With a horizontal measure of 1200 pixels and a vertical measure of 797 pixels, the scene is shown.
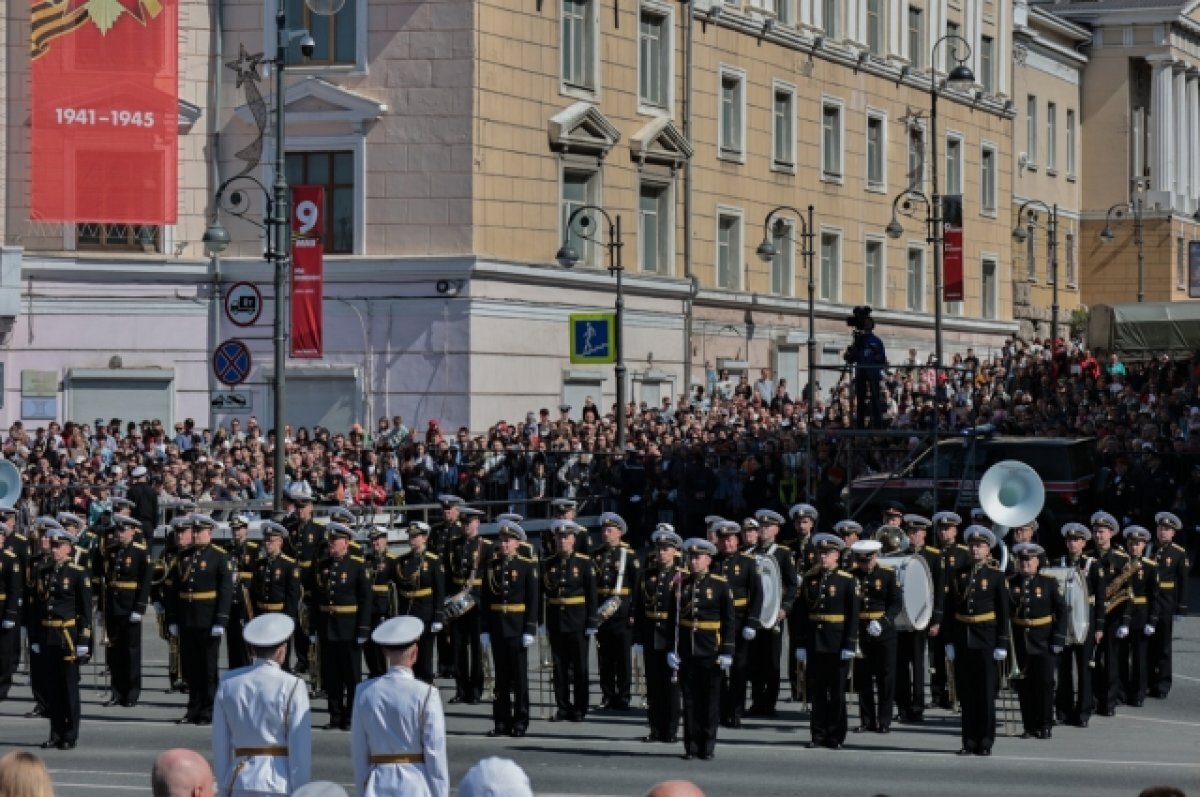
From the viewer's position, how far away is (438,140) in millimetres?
41531

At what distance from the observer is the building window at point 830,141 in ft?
183

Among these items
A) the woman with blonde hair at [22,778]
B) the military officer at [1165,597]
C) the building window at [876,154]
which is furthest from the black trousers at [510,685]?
the building window at [876,154]

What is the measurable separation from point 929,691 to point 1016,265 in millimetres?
49133

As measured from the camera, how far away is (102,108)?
40.7 metres

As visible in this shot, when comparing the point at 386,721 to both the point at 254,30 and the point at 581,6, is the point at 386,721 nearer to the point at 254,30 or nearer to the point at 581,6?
the point at 254,30

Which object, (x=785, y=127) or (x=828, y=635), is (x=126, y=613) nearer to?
(x=828, y=635)

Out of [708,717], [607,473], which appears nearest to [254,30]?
[607,473]

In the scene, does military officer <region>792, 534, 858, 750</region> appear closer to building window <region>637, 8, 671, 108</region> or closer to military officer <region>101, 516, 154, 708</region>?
military officer <region>101, 516, 154, 708</region>

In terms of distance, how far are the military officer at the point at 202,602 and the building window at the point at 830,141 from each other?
3413 cm

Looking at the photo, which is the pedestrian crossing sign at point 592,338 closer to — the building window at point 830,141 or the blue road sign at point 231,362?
the blue road sign at point 231,362

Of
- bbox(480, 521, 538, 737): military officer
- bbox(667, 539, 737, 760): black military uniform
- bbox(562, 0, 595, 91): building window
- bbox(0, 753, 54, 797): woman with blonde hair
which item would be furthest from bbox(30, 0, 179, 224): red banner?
bbox(0, 753, 54, 797): woman with blonde hair

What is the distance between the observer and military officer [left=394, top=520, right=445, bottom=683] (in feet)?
74.7

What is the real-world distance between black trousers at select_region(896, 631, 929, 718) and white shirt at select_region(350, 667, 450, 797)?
1049cm

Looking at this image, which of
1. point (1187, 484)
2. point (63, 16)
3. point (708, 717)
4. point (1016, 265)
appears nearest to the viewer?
point (708, 717)
